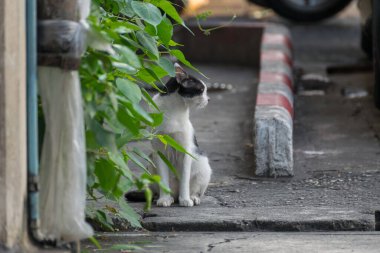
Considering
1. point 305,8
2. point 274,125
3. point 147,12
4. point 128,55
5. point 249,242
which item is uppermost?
point 305,8

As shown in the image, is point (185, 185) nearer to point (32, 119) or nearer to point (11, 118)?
point (32, 119)

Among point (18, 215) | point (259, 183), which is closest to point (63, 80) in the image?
point (18, 215)

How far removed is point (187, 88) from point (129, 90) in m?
1.13

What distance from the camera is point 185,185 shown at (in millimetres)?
5793

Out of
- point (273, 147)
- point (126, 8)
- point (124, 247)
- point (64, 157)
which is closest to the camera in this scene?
point (64, 157)

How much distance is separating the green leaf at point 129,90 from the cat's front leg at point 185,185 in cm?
111

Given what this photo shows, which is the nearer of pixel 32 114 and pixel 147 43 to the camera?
pixel 32 114

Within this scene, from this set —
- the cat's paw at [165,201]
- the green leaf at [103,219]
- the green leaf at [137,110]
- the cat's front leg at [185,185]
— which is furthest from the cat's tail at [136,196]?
the green leaf at [137,110]

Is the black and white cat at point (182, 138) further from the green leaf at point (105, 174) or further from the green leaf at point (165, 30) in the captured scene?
the green leaf at point (105, 174)

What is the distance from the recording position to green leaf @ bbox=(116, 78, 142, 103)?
4.72 m

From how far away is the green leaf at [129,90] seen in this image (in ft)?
15.5

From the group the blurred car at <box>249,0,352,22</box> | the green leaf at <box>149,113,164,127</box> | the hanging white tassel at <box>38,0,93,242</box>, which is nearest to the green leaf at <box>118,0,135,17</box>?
the green leaf at <box>149,113,164,127</box>

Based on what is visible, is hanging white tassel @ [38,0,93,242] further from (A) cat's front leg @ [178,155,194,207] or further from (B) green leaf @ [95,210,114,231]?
(A) cat's front leg @ [178,155,194,207]

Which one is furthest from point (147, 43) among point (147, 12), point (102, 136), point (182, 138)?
point (182, 138)
